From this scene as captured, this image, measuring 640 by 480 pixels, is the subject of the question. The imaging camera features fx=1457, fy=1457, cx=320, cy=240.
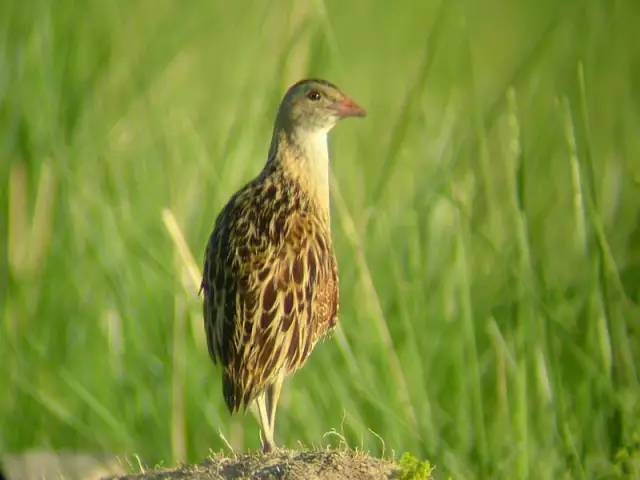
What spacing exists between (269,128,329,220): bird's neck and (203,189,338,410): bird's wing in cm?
26

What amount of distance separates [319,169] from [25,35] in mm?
4560

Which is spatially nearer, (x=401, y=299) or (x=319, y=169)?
(x=319, y=169)

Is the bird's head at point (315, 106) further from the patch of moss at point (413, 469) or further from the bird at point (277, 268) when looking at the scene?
the patch of moss at point (413, 469)

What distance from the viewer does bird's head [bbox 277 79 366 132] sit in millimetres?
7023

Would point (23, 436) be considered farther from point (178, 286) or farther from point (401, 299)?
point (401, 299)

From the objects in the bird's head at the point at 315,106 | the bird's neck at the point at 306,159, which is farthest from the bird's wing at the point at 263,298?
the bird's head at the point at 315,106

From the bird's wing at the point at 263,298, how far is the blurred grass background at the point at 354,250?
1174 millimetres

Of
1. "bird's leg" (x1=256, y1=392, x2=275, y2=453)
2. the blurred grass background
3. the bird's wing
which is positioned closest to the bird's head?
the bird's wing

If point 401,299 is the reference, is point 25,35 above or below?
above

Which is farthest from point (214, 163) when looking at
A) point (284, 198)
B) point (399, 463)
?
point (399, 463)

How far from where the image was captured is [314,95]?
7051mm

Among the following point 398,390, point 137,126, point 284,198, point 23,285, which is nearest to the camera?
point 284,198

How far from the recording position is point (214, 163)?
10398 millimetres

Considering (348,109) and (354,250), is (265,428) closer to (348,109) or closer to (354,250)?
(348,109)
